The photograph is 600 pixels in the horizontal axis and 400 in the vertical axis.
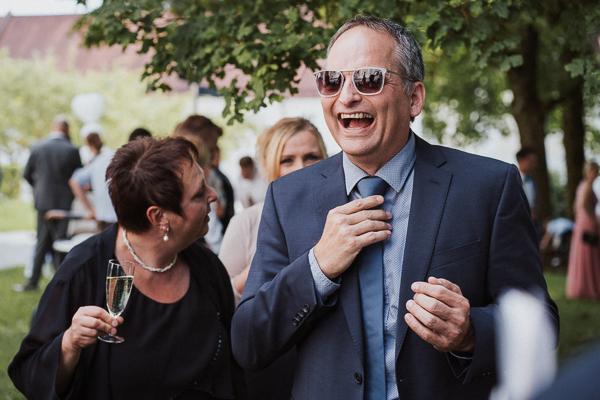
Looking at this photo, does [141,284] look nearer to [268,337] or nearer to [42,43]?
[268,337]

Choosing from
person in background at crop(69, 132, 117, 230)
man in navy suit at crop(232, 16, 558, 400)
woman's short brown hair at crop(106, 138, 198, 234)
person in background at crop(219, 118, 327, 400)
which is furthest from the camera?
person in background at crop(69, 132, 117, 230)

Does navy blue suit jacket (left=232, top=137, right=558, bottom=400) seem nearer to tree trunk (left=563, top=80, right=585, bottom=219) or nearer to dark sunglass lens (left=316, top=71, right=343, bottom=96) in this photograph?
dark sunglass lens (left=316, top=71, right=343, bottom=96)

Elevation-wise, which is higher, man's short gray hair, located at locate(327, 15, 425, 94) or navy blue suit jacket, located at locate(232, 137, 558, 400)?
man's short gray hair, located at locate(327, 15, 425, 94)

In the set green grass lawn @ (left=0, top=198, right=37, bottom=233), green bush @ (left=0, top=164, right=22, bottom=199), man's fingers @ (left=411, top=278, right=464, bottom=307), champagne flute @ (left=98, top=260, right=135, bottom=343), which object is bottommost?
green grass lawn @ (left=0, top=198, right=37, bottom=233)

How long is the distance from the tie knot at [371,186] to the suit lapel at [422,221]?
0.11 m

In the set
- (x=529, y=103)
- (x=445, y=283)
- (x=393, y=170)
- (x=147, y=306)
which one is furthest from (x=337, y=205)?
(x=529, y=103)

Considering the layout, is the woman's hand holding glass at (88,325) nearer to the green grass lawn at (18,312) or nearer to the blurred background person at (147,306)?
the blurred background person at (147,306)

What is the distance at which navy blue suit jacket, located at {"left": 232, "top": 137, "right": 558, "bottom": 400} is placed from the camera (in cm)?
211

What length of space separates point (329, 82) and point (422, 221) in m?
0.60

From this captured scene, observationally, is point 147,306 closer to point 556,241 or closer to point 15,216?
point 556,241

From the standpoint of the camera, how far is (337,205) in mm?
2293

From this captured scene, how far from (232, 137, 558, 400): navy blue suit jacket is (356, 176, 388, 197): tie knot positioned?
0.36 feet

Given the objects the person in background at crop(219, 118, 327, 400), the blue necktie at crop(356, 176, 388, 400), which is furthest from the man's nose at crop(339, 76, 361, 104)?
the person in background at crop(219, 118, 327, 400)

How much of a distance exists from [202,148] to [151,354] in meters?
2.35
